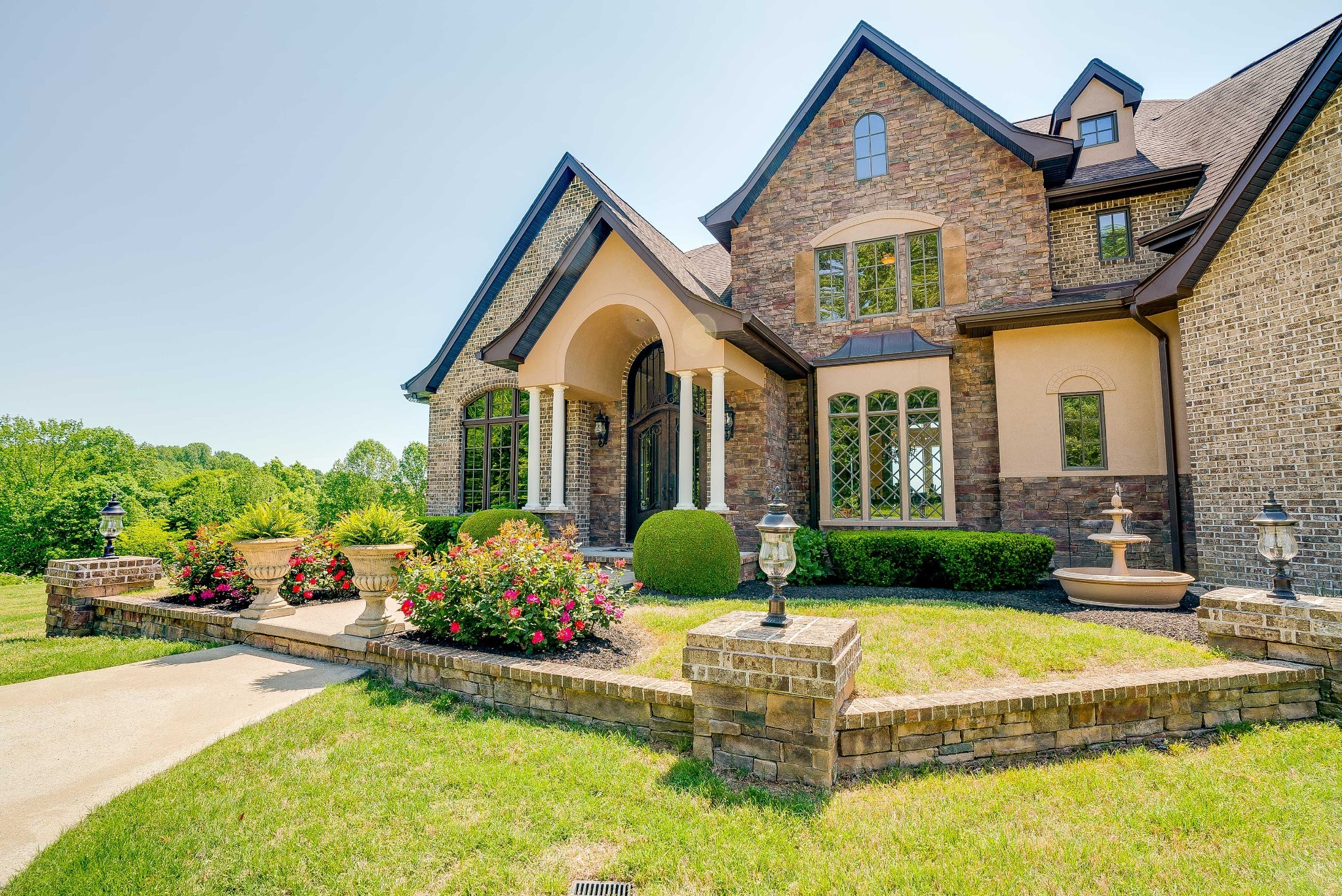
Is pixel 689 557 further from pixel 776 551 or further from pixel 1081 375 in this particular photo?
pixel 1081 375

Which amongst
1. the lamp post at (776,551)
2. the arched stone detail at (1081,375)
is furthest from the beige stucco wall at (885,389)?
the lamp post at (776,551)

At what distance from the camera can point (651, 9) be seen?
24.5 ft

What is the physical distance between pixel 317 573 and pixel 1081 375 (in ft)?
38.1

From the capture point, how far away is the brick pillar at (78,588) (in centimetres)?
755

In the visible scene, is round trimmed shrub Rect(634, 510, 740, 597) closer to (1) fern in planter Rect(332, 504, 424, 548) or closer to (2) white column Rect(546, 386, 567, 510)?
(2) white column Rect(546, 386, 567, 510)

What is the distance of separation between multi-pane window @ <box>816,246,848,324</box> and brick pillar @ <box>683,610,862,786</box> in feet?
29.8

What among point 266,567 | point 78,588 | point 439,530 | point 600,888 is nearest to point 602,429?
point 439,530

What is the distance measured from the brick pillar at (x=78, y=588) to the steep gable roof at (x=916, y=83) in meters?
11.1

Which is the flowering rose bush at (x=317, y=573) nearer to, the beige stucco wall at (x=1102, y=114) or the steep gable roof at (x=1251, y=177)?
the steep gable roof at (x=1251, y=177)

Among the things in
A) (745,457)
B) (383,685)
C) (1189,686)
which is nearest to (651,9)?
(745,457)

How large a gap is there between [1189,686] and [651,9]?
28.4 feet

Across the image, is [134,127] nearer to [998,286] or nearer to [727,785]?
[727,785]

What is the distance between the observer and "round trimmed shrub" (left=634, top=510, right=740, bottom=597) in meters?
7.91

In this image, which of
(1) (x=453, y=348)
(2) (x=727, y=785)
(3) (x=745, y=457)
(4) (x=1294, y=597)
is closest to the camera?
(2) (x=727, y=785)
